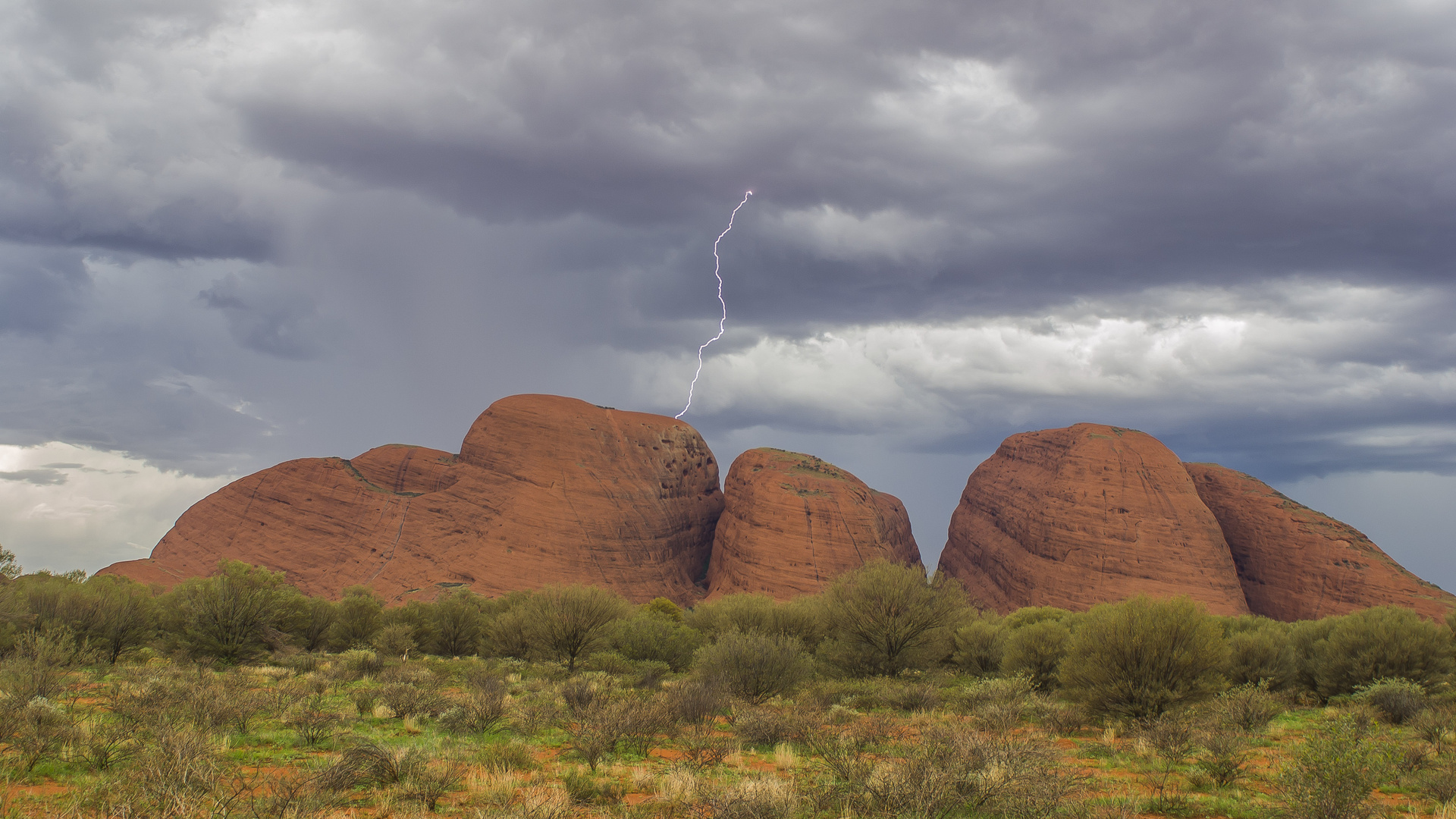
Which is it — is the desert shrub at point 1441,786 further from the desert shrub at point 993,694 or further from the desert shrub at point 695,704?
the desert shrub at point 695,704

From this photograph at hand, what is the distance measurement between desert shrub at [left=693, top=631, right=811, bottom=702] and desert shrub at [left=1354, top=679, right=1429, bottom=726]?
14.0 metres

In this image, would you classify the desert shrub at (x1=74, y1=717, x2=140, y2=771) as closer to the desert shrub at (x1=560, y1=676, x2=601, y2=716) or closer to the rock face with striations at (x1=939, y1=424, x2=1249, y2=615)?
the desert shrub at (x1=560, y1=676, x2=601, y2=716)

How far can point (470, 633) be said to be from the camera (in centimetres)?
3572

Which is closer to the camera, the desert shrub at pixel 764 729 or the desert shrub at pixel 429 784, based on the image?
the desert shrub at pixel 429 784

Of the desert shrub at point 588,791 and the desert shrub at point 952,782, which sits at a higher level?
the desert shrub at point 952,782

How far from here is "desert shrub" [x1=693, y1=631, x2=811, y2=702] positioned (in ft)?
59.2

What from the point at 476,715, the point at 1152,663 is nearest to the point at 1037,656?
the point at 1152,663

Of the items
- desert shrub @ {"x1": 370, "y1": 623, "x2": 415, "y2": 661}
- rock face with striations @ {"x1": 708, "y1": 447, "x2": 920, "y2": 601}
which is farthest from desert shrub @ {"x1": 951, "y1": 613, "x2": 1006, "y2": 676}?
rock face with striations @ {"x1": 708, "y1": 447, "x2": 920, "y2": 601}

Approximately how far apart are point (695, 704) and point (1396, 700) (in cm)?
1686

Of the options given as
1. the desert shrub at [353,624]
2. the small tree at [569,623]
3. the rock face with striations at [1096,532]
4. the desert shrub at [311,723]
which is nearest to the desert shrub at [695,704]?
the desert shrub at [311,723]

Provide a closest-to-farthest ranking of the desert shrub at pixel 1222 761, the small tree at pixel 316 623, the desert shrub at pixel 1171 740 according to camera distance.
A: the desert shrub at pixel 1222 761 → the desert shrub at pixel 1171 740 → the small tree at pixel 316 623

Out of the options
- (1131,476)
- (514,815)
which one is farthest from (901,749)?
(1131,476)

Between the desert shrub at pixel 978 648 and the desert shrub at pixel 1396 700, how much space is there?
11.3 meters

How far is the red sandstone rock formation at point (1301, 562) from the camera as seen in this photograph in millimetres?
59719
